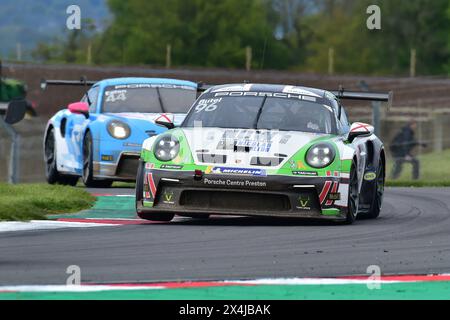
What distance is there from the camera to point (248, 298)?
6.69m

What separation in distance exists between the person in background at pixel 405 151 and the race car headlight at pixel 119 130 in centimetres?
985

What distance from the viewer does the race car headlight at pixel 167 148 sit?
36.8 feet

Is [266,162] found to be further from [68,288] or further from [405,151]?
[405,151]

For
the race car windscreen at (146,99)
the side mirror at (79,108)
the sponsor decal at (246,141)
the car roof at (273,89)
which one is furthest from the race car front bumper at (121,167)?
the sponsor decal at (246,141)

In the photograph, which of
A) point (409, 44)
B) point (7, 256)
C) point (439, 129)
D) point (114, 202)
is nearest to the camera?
point (7, 256)

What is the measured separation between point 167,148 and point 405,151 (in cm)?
1547

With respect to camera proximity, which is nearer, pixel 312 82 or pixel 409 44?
A: pixel 312 82

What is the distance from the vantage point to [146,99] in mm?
16906

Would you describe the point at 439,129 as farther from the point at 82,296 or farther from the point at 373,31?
the point at 82,296

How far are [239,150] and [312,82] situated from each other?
44.6 metres

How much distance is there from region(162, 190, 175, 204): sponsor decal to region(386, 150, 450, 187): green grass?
392 inches

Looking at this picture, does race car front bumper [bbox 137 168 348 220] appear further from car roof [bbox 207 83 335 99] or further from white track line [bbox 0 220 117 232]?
car roof [bbox 207 83 335 99]
